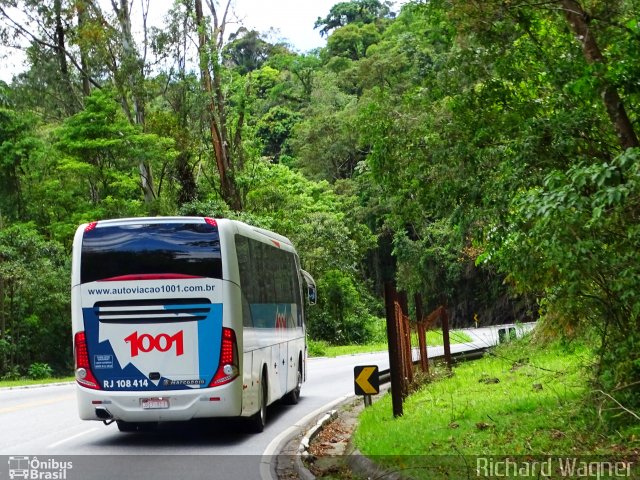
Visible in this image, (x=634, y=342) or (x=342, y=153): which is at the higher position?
(x=342, y=153)

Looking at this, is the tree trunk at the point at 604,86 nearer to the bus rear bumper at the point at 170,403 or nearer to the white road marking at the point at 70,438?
the bus rear bumper at the point at 170,403

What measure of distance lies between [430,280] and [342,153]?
499 inches

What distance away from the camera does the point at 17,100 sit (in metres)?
45.5

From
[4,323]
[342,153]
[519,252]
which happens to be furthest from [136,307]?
[342,153]

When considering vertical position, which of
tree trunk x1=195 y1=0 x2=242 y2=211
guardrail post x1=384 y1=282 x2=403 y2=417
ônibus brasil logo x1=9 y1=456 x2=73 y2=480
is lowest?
ônibus brasil logo x1=9 y1=456 x2=73 y2=480

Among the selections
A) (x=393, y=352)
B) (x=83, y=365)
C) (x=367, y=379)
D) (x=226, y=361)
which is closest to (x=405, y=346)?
(x=367, y=379)

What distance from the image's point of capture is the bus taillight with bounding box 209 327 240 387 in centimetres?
1296

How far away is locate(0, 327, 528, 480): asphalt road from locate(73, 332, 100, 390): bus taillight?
36.1 inches

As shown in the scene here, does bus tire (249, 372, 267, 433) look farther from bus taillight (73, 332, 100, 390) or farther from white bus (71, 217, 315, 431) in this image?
bus taillight (73, 332, 100, 390)

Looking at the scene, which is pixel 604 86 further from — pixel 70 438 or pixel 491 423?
pixel 70 438

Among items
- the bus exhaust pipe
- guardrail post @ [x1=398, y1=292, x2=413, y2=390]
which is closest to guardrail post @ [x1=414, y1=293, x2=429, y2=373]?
guardrail post @ [x1=398, y1=292, x2=413, y2=390]

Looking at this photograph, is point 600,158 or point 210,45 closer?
point 600,158

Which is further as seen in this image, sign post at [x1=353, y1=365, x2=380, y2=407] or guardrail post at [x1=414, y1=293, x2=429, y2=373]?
guardrail post at [x1=414, y1=293, x2=429, y2=373]

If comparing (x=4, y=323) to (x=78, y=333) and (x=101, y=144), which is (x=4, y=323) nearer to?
(x=101, y=144)
